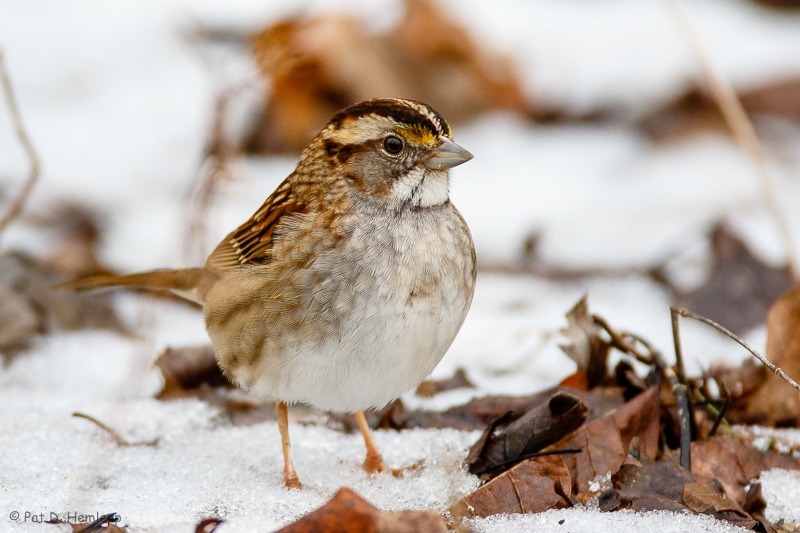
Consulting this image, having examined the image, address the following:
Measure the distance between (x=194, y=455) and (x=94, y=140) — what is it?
4.49 meters

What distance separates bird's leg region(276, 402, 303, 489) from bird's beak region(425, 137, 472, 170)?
1064 mm

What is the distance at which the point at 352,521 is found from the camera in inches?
88.0

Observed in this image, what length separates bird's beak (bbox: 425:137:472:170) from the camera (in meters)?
3.24

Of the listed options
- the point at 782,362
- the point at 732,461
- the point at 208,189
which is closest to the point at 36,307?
the point at 208,189

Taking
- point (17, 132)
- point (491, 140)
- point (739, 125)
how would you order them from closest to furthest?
1. point (17, 132)
2. point (739, 125)
3. point (491, 140)

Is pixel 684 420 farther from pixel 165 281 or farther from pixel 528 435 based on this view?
pixel 165 281

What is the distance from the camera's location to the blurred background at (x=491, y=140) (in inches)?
186

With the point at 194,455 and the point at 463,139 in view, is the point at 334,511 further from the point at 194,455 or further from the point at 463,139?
the point at 463,139

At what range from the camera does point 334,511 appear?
2248 mm

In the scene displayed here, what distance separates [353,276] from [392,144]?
61 cm

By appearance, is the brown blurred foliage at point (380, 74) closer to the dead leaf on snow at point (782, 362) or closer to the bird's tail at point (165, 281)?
the bird's tail at point (165, 281)

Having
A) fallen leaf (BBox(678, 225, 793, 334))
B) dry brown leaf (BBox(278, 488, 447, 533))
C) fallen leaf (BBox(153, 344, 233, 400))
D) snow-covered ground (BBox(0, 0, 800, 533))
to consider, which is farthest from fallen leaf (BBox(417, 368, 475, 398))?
dry brown leaf (BBox(278, 488, 447, 533))

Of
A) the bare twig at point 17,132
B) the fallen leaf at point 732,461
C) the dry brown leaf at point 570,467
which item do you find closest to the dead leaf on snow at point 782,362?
the fallen leaf at point 732,461

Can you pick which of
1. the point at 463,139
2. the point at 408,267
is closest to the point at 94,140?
the point at 463,139
